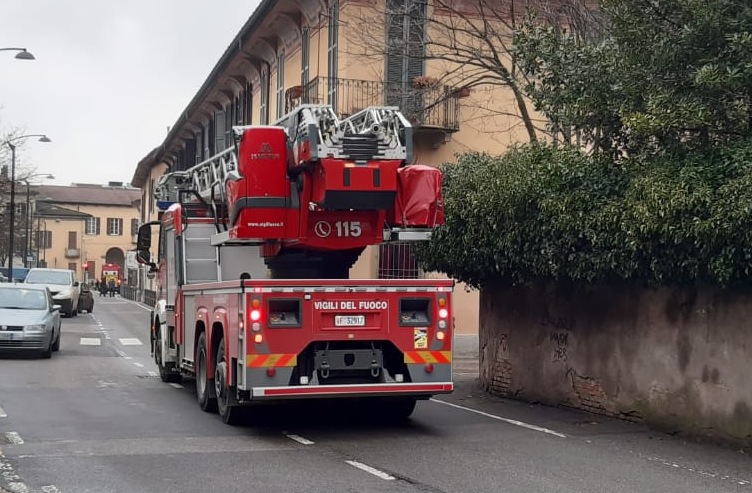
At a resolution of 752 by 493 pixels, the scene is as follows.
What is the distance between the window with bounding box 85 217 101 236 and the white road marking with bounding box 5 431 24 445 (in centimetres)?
11286

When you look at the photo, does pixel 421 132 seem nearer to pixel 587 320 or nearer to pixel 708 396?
pixel 587 320

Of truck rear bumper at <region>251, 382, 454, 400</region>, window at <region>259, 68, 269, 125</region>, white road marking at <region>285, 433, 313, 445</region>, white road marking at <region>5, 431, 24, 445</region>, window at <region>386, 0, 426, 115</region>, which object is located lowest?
white road marking at <region>285, 433, 313, 445</region>

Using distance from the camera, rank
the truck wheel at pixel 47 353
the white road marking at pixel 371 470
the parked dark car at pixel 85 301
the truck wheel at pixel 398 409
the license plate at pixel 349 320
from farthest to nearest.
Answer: the parked dark car at pixel 85 301 → the truck wheel at pixel 47 353 → the truck wheel at pixel 398 409 → the license plate at pixel 349 320 → the white road marking at pixel 371 470

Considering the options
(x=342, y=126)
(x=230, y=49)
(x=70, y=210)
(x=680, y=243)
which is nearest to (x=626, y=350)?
(x=680, y=243)

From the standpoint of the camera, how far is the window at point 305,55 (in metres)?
26.0

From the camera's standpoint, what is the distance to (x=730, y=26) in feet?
36.0

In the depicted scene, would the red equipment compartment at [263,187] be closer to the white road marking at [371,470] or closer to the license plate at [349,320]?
the license plate at [349,320]

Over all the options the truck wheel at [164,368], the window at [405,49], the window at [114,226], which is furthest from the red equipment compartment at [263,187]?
the window at [114,226]

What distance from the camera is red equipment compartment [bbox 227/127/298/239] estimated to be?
1159 centimetres

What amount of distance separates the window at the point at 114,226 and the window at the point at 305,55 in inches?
3915

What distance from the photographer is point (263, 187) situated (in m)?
11.7

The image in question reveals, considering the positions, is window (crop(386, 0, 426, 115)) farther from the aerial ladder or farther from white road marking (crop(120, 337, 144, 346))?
white road marking (crop(120, 337, 144, 346))

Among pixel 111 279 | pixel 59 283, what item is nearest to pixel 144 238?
pixel 59 283

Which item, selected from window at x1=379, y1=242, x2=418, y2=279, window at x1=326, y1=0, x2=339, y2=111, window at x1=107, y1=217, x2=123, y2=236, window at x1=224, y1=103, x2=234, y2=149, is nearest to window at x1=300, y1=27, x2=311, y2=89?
window at x1=326, y1=0, x2=339, y2=111
